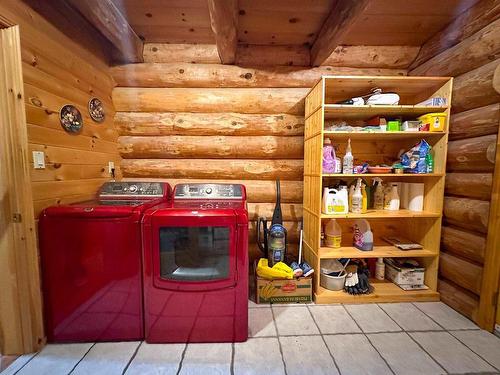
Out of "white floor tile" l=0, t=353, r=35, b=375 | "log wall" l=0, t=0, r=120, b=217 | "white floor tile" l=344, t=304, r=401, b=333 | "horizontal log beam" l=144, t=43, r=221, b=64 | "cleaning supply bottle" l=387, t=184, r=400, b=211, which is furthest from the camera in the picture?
"horizontal log beam" l=144, t=43, r=221, b=64

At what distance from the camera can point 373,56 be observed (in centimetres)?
210

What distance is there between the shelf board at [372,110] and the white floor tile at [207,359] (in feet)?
5.94

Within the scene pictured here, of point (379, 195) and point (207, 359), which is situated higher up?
point (379, 195)

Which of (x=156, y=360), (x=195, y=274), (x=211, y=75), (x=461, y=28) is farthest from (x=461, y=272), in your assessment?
(x=211, y=75)

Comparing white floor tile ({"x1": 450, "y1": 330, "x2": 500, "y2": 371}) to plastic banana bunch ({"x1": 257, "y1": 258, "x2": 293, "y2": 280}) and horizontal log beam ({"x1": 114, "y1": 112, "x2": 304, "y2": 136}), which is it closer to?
plastic banana bunch ({"x1": 257, "y1": 258, "x2": 293, "y2": 280})

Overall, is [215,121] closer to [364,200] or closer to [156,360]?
[364,200]

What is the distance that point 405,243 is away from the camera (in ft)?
6.58

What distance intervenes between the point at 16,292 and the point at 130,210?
0.80 m

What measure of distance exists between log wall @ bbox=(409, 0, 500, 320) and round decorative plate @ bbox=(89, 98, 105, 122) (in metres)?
2.88

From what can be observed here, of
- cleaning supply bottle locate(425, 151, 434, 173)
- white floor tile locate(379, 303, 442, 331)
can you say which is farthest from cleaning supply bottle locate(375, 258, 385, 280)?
cleaning supply bottle locate(425, 151, 434, 173)

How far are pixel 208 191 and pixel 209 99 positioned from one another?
3.04 ft

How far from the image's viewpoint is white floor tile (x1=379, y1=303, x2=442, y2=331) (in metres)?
1.53

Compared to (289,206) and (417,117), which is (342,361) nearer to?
(289,206)

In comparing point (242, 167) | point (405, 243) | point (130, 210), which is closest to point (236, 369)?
point (130, 210)
